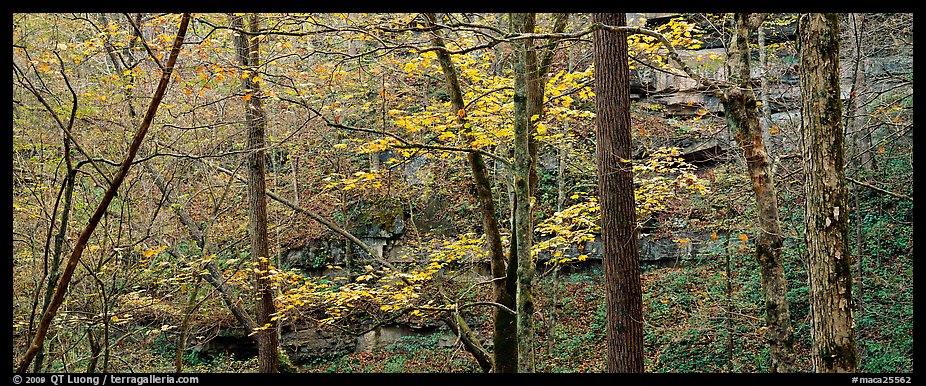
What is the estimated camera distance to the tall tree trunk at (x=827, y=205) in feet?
12.3

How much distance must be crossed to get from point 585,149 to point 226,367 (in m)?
9.18

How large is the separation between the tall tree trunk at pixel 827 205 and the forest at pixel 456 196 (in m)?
0.01

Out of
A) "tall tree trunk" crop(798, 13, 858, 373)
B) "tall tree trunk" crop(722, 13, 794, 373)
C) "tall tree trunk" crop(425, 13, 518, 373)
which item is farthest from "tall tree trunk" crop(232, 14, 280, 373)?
"tall tree trunk" crop(798, 13, 858, 373)

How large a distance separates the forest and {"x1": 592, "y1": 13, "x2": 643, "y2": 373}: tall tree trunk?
0.07 feet

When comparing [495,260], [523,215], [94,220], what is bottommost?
[495,260]

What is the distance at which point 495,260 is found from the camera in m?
7.35

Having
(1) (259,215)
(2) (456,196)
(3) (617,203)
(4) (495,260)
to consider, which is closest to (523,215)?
(3) (617,203)

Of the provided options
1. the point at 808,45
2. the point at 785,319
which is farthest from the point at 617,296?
the point at 808,45

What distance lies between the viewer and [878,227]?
11359 millimetres

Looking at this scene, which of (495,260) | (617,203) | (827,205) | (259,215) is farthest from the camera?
(259,215)

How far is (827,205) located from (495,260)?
4.16 m

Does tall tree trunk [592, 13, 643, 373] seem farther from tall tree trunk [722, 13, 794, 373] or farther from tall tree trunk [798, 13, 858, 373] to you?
tall tree trunk [798, 13, 858, 373]

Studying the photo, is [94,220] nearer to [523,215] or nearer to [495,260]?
[523,215]

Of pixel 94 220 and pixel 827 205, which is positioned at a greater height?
pixel 94 220
